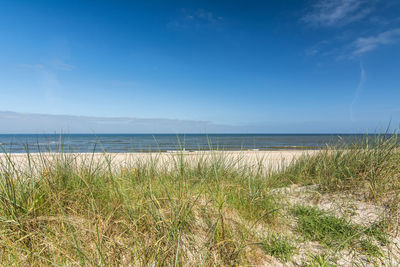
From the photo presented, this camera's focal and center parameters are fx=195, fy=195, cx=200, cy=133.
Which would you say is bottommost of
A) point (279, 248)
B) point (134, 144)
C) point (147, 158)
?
point (134, 144)

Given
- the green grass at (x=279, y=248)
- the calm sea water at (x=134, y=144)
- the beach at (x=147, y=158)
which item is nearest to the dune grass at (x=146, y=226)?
the green grass at (x=279, y=248)

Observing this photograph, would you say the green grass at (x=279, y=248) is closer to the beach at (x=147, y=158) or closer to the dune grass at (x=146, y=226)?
the dune grass at (x=146, y=226)

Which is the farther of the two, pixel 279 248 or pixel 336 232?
pixel 336 232

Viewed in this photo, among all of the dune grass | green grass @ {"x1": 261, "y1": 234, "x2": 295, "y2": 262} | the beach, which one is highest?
the beach

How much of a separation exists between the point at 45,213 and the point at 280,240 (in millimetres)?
2235

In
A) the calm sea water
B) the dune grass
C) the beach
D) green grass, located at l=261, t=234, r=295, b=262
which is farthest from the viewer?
the calm sea water

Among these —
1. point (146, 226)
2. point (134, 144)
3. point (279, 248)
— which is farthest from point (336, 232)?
point (134, 144)

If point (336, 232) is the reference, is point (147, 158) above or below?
above

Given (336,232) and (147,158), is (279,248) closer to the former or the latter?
(336,232)

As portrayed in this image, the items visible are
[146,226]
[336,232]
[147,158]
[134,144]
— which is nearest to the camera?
[146,226]

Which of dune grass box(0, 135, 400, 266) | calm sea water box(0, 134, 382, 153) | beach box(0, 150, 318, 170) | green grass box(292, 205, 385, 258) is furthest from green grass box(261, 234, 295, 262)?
calm sea water box(0, 134, 382, 153)

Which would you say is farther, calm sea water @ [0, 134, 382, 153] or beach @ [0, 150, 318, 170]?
calm sea water @ [0, 134, 382, 153]

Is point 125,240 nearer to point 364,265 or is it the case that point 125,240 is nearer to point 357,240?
point 364,265

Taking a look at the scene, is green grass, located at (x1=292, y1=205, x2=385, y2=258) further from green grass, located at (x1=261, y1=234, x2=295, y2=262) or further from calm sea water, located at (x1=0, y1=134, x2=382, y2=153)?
calm sea water, located at (x1=0, y1=134, x2=382, y2=153)
